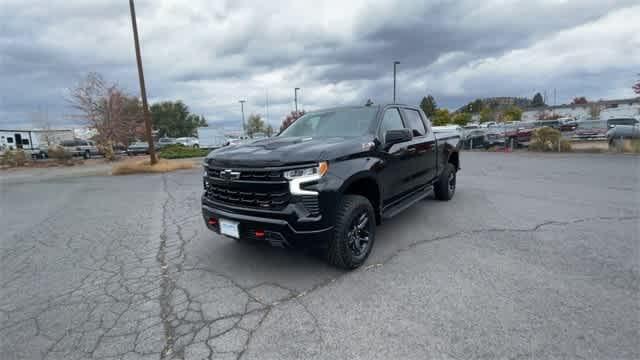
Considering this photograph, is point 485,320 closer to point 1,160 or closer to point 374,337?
point 374,337

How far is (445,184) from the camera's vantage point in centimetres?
632

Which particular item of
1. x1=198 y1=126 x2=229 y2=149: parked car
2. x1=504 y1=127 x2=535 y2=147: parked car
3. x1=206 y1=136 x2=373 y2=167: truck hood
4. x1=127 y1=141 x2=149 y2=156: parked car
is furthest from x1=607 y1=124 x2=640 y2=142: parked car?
x1=127 y1=141 x2=149 y2=156: parked car

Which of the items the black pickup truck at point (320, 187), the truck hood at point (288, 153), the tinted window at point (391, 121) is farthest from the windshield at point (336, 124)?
the truck hood at point (288, 153)

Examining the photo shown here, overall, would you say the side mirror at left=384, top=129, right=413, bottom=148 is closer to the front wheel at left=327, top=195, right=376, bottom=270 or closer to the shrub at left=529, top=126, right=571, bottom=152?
the front wheel at left=327, top=195, right=376, bottom=270

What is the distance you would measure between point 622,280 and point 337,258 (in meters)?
2.76

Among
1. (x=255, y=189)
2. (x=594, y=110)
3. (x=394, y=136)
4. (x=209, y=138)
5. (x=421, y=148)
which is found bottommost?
(x=255, y=189)

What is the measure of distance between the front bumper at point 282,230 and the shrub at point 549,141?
18.4m

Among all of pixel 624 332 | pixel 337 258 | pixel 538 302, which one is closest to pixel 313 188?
pixel 337 258

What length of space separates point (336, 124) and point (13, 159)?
25.0 metres

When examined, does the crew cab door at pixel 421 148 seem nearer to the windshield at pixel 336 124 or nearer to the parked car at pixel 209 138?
the windshield at pixel 336 124

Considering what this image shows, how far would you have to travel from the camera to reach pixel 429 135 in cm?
554

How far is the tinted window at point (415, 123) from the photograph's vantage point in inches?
198

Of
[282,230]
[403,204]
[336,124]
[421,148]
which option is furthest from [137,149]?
[282,230]

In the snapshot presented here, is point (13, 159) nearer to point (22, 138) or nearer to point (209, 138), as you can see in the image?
point (209, 138)
